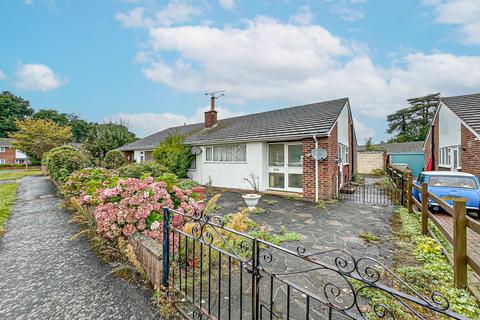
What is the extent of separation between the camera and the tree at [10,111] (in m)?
49.1

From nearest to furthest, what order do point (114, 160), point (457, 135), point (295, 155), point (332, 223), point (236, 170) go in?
1. point (332, 223)
2. point (295, 155)
3. point (457, 135)
4. point (236, 170)
5. point (114, 160)

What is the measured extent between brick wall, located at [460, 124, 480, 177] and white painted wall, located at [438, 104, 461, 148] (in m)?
0.73

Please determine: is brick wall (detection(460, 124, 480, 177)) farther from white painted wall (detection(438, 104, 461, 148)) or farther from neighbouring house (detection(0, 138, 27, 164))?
neighbouring house (detection(0, 138, 27, 164))

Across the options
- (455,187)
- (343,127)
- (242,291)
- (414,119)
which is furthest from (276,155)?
(414,119)

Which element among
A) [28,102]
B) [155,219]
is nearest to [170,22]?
[155,219]

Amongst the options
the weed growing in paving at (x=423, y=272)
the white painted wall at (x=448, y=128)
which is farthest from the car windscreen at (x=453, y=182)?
the white painted wall at (x=448, y=128)

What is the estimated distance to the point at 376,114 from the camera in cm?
2230

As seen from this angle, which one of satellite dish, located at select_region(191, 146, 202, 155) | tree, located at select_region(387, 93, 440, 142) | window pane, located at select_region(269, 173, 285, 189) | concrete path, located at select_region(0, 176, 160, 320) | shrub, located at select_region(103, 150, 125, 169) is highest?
tree, located at select_region(387, 93, 440, 142)

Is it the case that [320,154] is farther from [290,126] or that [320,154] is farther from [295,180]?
[290,126]

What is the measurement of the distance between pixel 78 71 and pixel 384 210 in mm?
18362

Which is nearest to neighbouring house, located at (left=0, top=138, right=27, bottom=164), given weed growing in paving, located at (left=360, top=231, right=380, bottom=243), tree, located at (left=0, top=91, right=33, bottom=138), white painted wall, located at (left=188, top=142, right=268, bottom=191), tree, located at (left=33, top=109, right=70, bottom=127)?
tree, located at (left=0, top=91, right=33, bottom=138)

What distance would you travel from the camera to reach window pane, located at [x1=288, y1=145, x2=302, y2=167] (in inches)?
414

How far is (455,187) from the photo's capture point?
7352mm

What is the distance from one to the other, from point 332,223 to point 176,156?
33.1ft
